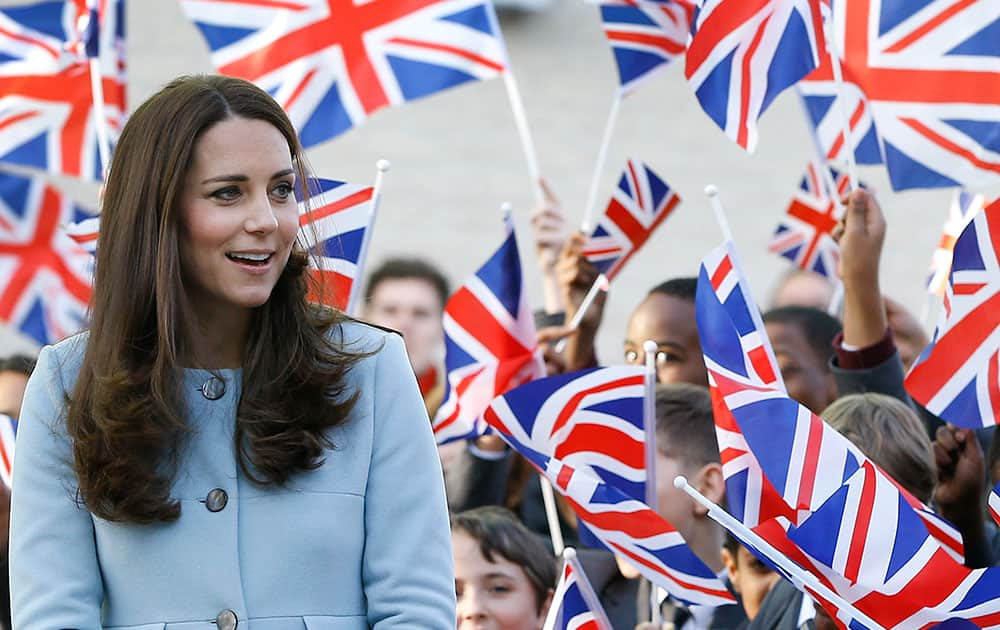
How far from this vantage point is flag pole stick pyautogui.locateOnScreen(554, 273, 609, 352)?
4582 millimetres

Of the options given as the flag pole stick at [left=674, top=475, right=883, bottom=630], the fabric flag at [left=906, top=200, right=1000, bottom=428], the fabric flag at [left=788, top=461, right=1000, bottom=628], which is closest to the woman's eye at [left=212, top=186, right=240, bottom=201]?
the flag pole stick at [left=674, top=475, right=883, bottom=630]

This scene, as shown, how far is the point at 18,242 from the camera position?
6.74 metres

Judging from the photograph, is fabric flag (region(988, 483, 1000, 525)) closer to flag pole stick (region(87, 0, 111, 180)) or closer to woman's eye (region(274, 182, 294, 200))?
woman's eye (region(274, 182, 294, 200))

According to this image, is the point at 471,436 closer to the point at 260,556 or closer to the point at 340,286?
the point at 340,286

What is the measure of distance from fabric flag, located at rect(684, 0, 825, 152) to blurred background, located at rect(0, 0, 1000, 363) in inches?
313

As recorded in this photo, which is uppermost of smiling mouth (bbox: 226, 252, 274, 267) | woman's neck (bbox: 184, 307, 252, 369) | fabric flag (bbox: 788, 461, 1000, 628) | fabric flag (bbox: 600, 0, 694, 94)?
Result: smiling mouth (bbox: 226, 252, 274, 267)

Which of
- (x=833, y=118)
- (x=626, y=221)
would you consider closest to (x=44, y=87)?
(x=626, y=221)

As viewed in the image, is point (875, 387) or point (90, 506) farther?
point (875, 387)

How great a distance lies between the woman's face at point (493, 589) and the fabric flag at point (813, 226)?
2399 mm

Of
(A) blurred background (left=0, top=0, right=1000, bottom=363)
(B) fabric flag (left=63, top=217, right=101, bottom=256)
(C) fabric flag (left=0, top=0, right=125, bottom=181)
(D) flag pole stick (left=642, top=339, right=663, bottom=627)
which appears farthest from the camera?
(A) blurred background (left=0, top=0, right=1000, bottom=363)

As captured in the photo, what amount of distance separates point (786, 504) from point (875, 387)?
2.89ft

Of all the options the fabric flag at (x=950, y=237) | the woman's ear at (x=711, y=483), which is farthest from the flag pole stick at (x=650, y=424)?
the fabric flag at (x=950, y=237)

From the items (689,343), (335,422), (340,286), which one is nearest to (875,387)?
(689,343)

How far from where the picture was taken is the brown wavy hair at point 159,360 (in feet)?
7.33
